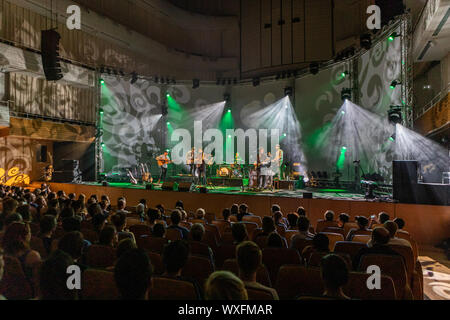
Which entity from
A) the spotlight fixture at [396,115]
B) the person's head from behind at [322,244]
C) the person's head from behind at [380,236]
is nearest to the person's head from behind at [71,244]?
the person's head from behind at [322,244]

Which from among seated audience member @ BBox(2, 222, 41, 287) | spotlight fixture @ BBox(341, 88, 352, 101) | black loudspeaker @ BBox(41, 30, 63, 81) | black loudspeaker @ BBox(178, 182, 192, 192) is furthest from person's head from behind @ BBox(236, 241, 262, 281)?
spotlight fixture @ BBox(341, 88, 352, 101)

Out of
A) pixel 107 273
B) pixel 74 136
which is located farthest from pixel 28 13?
pixel 107 273

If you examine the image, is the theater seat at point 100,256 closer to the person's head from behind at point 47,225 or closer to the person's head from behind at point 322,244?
the person's head from behind at point 47,225

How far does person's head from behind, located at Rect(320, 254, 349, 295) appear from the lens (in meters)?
1.85

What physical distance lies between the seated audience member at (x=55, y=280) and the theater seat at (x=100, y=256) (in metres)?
0.94

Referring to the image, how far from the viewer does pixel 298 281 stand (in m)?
2.25

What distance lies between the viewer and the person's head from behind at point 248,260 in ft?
6.53

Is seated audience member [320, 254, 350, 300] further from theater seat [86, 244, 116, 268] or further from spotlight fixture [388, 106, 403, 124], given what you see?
spotlight fixture [388, 106, 403, 124]

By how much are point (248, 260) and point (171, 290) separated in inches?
21.5

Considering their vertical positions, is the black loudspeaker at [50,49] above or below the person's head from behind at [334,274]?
above

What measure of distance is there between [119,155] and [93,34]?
7078 mm

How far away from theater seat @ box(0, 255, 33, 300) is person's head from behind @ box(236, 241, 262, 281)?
5.29ft

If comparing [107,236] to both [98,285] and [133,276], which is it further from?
[133,276]
